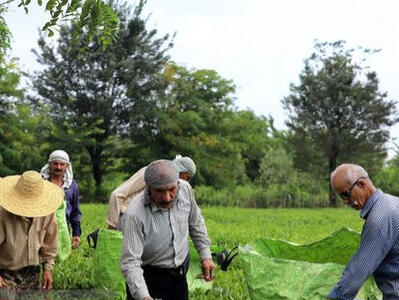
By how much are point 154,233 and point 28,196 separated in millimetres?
1230

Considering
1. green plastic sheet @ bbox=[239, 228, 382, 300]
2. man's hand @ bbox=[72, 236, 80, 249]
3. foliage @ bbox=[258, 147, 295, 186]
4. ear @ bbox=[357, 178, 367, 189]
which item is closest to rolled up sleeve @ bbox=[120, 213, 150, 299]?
green plastic sheet @ bbox=[239, 228, 382, 300]

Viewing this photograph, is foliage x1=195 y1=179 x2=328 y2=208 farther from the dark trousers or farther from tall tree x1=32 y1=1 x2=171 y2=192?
the dark trousers

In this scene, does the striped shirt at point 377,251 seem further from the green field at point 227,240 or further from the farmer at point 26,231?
the green field at point 227,240

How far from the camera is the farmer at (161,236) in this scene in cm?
382

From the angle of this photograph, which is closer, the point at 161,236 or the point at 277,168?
the point at 161,236

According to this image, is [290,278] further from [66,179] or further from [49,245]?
[66,179]

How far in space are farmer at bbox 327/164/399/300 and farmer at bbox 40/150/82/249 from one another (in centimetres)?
379

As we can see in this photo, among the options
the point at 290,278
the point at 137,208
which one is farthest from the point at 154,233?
the point at 290,278

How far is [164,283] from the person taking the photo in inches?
170

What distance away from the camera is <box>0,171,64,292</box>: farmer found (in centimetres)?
472

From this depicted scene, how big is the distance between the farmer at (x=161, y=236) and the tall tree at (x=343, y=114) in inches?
1182

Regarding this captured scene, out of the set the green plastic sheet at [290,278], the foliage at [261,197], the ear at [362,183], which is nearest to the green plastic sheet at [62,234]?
the green plastic sheet at [290,278]

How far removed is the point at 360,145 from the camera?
34.2 m

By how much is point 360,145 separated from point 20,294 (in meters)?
31.2
